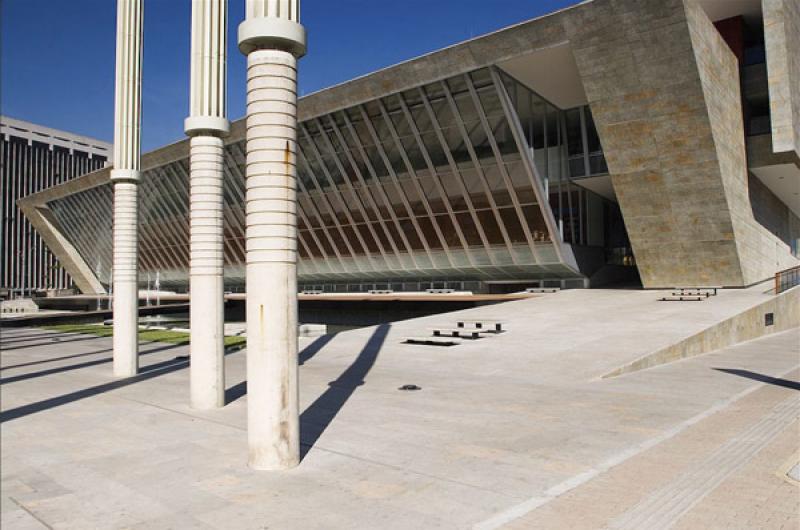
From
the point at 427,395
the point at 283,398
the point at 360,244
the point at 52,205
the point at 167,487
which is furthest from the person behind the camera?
the point at 52,205

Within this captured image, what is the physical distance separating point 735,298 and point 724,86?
1058cm

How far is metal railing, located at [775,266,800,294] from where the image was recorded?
89.9ft

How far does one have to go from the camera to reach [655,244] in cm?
3022

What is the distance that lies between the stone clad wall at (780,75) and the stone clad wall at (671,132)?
1626mm

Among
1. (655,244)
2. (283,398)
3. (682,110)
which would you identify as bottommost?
(283,398)

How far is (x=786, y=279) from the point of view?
28.2m

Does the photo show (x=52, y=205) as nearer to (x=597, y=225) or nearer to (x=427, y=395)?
(x=597, y=225)

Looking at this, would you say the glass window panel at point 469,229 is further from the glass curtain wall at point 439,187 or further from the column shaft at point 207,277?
the column shaft at point 207,277

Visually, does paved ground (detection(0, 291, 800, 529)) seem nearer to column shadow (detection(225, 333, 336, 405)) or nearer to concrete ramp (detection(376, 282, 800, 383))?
column shadow (detection(225, 333, 336, 405))

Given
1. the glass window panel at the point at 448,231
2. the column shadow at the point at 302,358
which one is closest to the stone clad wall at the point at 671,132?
the glass window panel at the point at 448,231

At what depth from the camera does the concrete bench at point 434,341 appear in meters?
20.6

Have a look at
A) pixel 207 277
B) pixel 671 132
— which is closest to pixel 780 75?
pixel 671 132

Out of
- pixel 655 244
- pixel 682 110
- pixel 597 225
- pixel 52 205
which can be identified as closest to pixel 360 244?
Answer: pixel 597 225

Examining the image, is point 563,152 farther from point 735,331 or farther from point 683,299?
point 735,331
